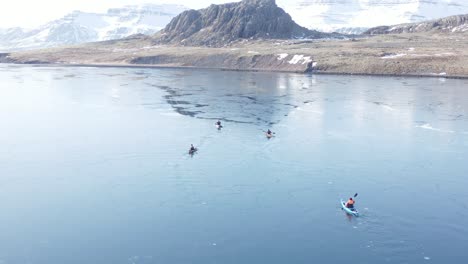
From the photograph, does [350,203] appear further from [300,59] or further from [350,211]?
[300,59]

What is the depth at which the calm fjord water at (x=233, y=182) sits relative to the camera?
29.6m

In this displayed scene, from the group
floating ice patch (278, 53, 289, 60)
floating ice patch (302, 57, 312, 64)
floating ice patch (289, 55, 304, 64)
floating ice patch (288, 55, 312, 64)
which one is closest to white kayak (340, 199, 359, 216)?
floating ice patch (302, 57, 312, 64)

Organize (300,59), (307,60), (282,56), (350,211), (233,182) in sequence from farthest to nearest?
(282,56) → (300,59) → (307,60) → (233,182) → (350,211)

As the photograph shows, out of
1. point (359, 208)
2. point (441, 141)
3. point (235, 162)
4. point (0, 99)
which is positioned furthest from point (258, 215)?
point (0, 99)

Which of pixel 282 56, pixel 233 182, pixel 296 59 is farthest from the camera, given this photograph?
pixel 282 56

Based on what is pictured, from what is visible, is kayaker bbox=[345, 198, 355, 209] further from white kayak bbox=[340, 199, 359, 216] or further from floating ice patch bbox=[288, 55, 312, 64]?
floating ice patch bbox=[288, 55, 312, 64]

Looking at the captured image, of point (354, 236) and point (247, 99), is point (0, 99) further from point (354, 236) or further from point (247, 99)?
point (354, 236)

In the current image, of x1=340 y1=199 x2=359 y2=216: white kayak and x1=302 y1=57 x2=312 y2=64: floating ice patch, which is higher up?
x1=302 y1=57 x2=312 y2=64: floating ice patch

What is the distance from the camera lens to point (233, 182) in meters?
41.0

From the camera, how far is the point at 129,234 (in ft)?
102

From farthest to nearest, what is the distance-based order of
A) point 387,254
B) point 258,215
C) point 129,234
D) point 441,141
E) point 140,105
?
point 140,105, point 441,141, point 258,215, point 129,234, point 387,254

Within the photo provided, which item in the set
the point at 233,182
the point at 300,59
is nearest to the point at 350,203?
the point at 233,182

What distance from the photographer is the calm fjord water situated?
29625 millimetres

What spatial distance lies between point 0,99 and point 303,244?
70.3m
